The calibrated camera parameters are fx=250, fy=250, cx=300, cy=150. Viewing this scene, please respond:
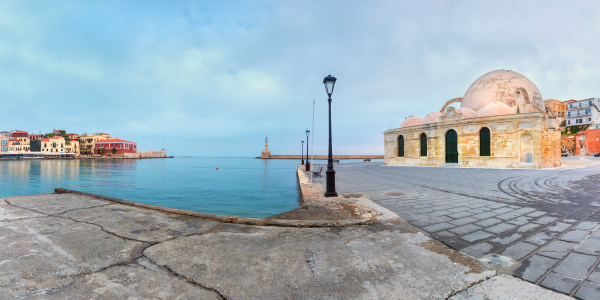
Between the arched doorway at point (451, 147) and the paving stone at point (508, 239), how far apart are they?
22.5 metres

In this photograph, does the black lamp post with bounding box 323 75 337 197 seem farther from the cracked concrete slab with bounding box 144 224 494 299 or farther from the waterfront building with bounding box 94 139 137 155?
the waterfront building with bounding box 94 139 137 155

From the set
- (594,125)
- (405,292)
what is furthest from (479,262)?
(594,125)

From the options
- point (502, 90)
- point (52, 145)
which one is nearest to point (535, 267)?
point (502, 90)

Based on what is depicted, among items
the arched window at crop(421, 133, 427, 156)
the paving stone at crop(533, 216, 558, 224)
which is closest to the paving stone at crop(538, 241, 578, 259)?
the paving stone at crop(533, 216, 558, 224)

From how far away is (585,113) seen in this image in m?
66.1

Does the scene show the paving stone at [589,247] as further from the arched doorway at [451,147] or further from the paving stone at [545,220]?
the arched doorway at [451,147]

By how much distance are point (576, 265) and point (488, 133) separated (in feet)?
74.6

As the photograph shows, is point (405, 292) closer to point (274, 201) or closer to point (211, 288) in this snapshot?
point (211, 288)

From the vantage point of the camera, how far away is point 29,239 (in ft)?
11.6

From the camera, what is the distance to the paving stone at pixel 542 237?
367 cm

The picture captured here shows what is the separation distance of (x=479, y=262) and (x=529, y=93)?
33.0 meters

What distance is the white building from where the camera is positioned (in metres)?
62.9

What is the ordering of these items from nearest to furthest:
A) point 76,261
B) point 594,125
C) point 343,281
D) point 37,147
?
point 343,281 → point 76,261 → point 594,125 → point 37,147

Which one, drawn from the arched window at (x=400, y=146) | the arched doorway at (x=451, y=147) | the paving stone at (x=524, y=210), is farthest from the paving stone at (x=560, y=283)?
the arched window at (x=400, y=146)
